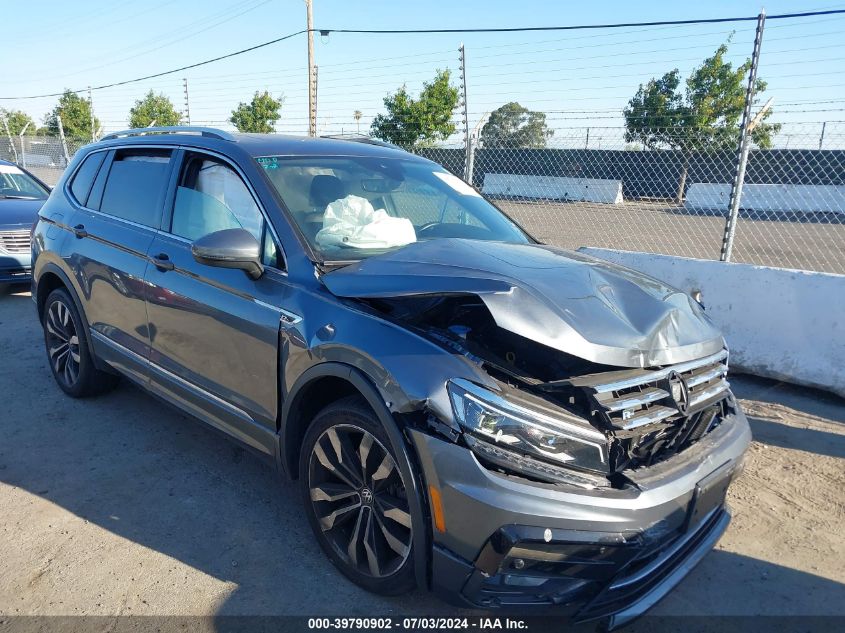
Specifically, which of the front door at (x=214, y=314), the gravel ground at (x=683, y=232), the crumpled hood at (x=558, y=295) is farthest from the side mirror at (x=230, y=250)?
the gravel ground at (x=683, y=232)

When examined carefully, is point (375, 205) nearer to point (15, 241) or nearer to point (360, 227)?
point (360, 227)

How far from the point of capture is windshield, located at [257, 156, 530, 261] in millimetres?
3236

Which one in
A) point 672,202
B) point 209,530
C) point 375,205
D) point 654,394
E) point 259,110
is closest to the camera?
point 654,394

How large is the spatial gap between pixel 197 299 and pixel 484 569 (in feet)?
6.59

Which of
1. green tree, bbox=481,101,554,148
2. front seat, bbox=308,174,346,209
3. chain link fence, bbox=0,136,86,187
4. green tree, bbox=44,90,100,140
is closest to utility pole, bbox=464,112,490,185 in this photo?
green tree, bbox=481,101,554,148

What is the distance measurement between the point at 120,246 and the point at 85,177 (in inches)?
43.5

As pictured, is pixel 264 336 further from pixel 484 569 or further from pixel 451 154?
pixel 451 154

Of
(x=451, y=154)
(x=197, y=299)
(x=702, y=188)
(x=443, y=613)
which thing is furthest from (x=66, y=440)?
(x=702, y=188)

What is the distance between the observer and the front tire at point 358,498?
2.55 metres

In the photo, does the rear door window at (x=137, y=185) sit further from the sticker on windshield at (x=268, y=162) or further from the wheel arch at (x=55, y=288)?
the sticker on windshield at (x=268, y=162)

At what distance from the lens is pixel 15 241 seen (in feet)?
26.5

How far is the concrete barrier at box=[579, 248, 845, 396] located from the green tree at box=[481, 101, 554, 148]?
2.81 m

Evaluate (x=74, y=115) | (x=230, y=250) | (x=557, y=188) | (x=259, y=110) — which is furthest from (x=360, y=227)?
(x=74, y=115)

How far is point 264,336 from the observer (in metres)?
3.02
